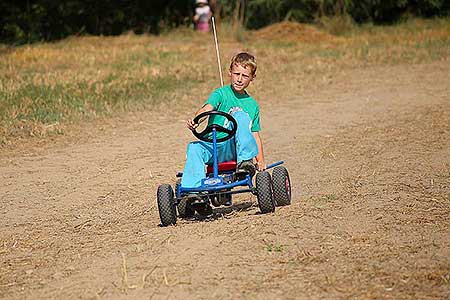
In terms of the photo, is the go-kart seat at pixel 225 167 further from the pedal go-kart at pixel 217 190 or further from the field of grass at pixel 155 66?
the field of grass at pixel 155 66

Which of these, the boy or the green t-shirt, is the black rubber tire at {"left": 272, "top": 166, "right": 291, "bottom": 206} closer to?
the boy

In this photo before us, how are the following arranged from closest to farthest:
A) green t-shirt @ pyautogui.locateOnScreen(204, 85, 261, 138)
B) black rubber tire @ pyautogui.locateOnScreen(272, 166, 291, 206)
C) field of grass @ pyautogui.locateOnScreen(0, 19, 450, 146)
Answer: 1. black rubber tire @ pyautogui.locateOnScreen(272, 166, 291, 206)
2. green t-shirt @ pyautogui.locateOnScreen(204, 85, 261, 138)
3. field of grass @ pyautogui.locateOnScreen(0, 19, 450, 146)

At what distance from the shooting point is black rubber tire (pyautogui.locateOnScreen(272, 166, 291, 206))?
742cm

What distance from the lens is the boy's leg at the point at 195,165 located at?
7.15 m

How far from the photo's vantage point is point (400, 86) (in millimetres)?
15258

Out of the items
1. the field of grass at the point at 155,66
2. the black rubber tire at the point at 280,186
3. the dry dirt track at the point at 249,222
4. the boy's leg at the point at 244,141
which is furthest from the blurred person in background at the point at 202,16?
the black rubber tire at the point at 280,186

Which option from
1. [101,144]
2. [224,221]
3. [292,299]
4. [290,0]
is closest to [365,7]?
[290,0]

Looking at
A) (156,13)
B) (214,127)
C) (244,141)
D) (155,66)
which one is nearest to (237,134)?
(244,141)

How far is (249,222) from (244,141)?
30.3 inches

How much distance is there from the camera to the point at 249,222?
698 cm

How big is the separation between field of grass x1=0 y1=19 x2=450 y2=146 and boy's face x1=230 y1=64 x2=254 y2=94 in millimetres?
4597

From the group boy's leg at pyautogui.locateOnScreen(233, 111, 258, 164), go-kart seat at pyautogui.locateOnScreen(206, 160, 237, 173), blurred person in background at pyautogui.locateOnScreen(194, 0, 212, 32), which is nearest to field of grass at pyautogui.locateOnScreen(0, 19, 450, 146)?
blurred person in background at pyautogui.locateOnScreen(194, 0, 212, 32)

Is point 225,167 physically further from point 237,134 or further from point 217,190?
point 217,190

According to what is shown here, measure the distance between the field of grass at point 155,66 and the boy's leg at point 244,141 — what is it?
16.0 ft
